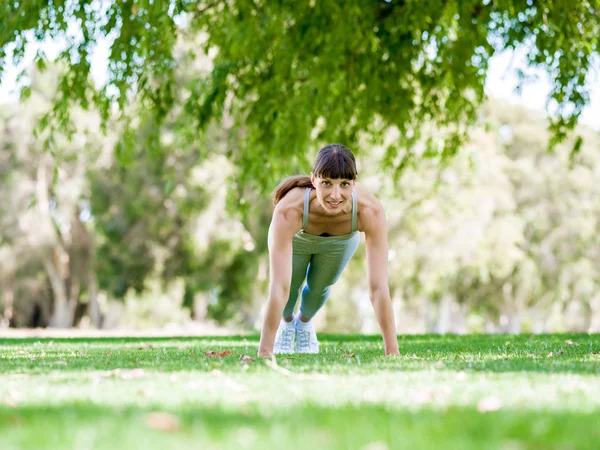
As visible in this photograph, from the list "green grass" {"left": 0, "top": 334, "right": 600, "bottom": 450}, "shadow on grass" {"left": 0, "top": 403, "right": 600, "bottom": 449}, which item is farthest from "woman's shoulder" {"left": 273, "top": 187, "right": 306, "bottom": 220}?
"shadow on grass" {"left": 0, "top": 403, "right": 600, "bottom": 449}

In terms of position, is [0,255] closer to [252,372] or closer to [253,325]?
[253,325]

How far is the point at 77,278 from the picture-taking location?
3088 cm

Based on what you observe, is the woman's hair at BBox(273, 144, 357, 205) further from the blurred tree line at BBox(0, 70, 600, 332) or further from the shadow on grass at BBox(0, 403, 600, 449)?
the blurred tree line at BBox(0, 70, 600, 332)

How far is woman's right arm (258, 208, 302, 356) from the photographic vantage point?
5.37 m

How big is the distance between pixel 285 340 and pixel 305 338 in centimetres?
18

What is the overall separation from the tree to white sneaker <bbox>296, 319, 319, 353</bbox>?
140 inches

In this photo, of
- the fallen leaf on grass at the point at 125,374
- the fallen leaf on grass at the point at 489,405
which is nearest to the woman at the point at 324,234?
the fallen leaf on grass at the point at 125,374

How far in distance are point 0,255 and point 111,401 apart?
27186 mm

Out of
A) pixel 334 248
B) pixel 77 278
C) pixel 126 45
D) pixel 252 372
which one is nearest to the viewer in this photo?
pixel 252 372

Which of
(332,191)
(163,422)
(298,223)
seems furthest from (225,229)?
(163,422)

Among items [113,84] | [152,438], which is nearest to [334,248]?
[152,438]

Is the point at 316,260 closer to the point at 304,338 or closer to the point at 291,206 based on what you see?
the point at 304,338

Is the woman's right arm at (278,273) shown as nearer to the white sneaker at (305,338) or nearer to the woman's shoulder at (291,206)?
the woman's shoulder at (291,206)

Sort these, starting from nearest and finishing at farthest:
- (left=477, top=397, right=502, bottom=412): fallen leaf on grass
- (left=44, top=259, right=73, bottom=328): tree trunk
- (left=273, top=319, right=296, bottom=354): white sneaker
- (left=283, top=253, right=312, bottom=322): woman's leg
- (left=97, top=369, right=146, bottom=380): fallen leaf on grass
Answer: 1. (left=477, top=397, right=502, bottom=412): fallen leaf on grass
2. (left=97, top=369, right=146, bottom=380): fallen leaf on grass
3. (left=283, top=253, right=312, bottom=322): woman's leg
4. (left=273, top=319, right=296, bottom=354): white sneaker
5. (left=44, top=259, right=73, bottom=328): tree trunk
